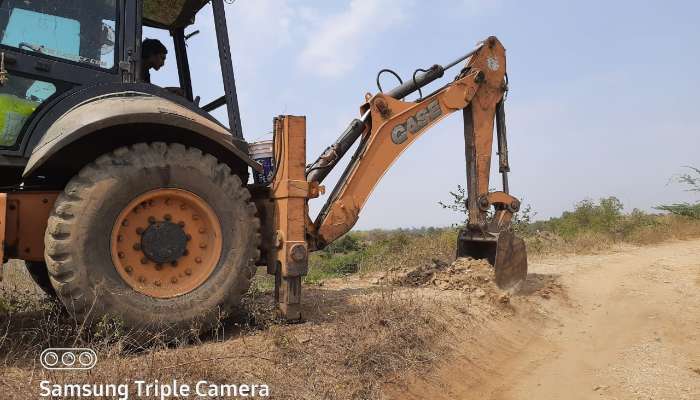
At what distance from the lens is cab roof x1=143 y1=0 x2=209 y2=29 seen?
17.0 ft

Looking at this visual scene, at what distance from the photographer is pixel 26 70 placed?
3852 millimetres

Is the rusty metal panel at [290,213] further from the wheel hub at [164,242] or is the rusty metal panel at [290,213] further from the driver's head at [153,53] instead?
the driver's head at [153,53]

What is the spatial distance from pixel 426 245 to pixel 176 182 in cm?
792

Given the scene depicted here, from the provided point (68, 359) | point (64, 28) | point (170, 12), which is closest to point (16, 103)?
point (64, 28)

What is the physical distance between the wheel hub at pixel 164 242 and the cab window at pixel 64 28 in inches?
53.7

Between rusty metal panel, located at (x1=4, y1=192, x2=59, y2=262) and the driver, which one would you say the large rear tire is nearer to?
rusty metal panel, located at (x1=4, y1=192, x2=59, y2=262)

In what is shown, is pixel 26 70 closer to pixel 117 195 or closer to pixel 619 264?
pixel 117 195

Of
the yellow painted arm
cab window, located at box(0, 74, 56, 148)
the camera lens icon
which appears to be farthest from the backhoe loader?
the yellow painted arm

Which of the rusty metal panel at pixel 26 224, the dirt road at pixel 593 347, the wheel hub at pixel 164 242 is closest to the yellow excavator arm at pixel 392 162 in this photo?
the wheel hub at pixel 164 242

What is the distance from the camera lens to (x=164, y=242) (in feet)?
12.9

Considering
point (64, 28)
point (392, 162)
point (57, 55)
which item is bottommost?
point (392, 162)

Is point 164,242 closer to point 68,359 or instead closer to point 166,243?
point 166,243

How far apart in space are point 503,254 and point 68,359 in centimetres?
483

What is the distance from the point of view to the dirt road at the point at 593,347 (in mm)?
4133
